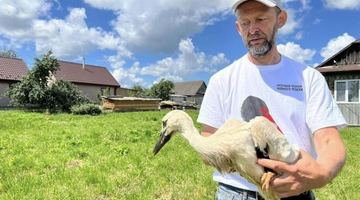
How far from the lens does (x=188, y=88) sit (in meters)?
99.6

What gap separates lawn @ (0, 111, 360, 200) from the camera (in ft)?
30.9

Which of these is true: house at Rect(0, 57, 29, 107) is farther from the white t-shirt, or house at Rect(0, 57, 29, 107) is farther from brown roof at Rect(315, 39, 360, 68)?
the white t-shirt

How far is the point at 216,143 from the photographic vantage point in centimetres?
316

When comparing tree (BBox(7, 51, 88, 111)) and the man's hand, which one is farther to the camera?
tree (BBox(7, 51, 88, 111))

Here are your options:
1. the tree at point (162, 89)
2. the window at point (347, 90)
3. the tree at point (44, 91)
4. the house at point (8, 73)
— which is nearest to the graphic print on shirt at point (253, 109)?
the window at point (347, 90)

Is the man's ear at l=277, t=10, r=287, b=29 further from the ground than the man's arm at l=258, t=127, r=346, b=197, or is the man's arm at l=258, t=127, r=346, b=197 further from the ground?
the man's ear at l=277, t=10, r=287, b=29

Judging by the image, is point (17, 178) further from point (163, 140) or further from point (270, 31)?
point (270, 31)

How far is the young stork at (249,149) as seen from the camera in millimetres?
2982

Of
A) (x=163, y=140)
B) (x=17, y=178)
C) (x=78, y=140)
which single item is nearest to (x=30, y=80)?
(x=78, y=140)

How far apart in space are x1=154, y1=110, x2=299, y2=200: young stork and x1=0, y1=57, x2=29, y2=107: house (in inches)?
1948

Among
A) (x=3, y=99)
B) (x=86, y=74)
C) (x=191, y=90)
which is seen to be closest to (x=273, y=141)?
(x=3, y=99)

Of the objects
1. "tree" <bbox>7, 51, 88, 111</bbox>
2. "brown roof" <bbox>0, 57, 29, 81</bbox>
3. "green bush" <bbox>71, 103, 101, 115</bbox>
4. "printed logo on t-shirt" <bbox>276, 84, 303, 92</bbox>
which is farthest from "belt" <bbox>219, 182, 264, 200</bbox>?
"brown roof" <bbox>0, 57, 29, 81</bbox>

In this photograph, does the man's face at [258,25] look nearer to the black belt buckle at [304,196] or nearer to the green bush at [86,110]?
the black belt buckle at [304,196]

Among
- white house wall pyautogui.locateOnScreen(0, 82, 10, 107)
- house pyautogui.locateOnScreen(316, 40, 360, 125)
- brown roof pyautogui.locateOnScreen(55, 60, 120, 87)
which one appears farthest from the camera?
brown roof pyautogui.locateOnScreen(55, 60, 120, 87)
